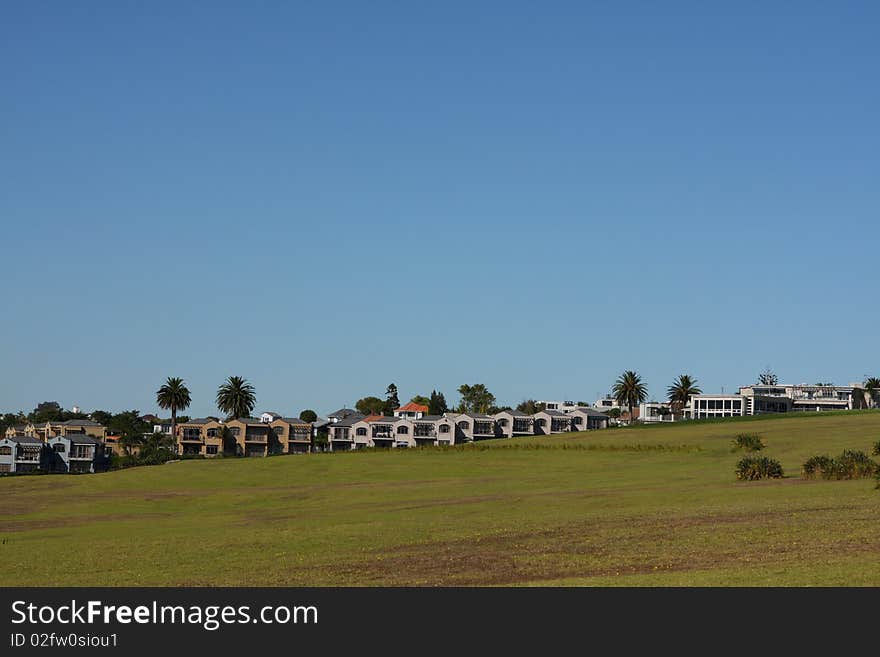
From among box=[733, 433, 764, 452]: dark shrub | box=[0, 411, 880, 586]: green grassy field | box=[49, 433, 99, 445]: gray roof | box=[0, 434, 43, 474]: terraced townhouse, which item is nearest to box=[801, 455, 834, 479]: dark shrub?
box=[0, 411, 880, 586]: green grassy field

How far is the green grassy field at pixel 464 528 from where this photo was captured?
102 ft

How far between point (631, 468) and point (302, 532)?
1827 inches

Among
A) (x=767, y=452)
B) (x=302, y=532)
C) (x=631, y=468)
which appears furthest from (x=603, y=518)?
(x=767, y=452)

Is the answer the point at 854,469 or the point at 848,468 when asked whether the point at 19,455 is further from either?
the point at 854,469

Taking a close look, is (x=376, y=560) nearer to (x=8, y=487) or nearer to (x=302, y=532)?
(x=302, y=532)

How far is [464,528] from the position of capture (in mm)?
44781

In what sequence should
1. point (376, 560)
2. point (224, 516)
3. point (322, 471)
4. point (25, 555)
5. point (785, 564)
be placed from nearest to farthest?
point (785, 564) < point (376, 560) < point (25, 555) < point (224, 516) < point (322, 471)

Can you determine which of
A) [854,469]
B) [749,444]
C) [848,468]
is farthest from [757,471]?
[749,444]

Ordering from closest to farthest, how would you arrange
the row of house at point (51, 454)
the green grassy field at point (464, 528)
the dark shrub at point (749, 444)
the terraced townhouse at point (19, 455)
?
1. the green grassy field at point (464, 528)
2. the dark shrub at point (749, 444)
3. the terraced townhouse at point (19, 455)
4. the row of house at point (51, 454)

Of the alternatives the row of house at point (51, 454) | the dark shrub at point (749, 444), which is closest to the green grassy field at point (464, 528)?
the dark shrub at point (749, 444)

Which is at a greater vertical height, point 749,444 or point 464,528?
point 749,444

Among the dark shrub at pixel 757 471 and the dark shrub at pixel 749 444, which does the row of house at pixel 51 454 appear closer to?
the dark shrub at pixel 749 444
